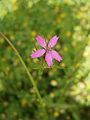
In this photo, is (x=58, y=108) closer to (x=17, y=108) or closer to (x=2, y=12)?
(x=17, y=108)

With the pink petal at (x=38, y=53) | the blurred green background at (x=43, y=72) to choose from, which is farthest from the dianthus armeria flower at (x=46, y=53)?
the blurred green background at (x=43, y=72)

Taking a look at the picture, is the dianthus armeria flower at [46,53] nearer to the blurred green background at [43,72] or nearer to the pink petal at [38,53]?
the pink petal at [38,53]

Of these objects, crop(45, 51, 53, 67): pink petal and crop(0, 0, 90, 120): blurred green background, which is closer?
crop(45, 51, 53, 67): pink petal

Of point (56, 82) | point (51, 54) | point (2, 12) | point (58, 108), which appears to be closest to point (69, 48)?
point (56, 82)

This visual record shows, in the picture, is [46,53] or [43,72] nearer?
[46,53]

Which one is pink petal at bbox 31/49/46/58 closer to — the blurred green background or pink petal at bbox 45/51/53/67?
pink petal at bbox 45/51/53/67

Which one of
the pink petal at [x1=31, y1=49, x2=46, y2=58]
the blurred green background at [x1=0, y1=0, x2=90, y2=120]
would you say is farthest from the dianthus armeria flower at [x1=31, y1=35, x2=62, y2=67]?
the blurred green background at [x1=0, y1=0, x2=90, y2=120]

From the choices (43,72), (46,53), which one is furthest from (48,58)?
(43,72)

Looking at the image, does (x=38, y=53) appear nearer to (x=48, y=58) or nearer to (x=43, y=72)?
(x=48, y=58)
